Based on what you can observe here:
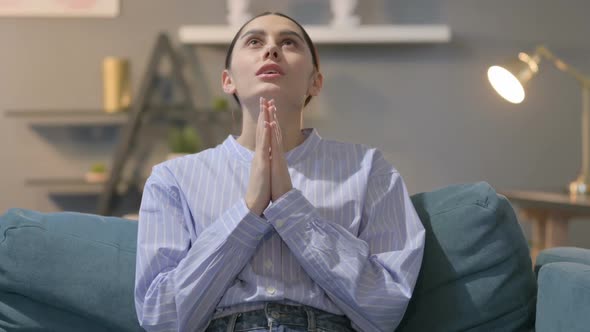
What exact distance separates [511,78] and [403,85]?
1.11 m

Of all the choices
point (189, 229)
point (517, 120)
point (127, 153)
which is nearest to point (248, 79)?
point (189, 229)

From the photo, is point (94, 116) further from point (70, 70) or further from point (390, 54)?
point (390, 54)

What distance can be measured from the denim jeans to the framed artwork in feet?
10.9

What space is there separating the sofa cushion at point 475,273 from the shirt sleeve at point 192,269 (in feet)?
1.13

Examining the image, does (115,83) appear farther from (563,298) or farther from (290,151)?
(563,298)

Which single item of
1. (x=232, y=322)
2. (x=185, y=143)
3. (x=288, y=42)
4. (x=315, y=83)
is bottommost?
(x=185, y=143)

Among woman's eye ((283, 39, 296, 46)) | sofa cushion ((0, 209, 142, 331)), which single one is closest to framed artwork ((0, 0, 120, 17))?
woman's eye ((283, 39, 296, 46))

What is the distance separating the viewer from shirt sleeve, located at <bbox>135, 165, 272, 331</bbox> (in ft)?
4.63

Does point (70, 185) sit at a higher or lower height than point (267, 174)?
lower

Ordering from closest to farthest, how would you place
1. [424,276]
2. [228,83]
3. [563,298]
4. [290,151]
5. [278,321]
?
1. [563,298]
2. [278,321]
3. [424,276]
4. [290,151]
5. [228,83]

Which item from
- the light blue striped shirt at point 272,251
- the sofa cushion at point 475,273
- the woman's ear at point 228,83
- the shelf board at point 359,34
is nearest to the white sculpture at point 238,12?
the shelf board at point 359,34

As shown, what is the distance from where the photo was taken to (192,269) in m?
1.42

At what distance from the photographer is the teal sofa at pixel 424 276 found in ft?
4.86

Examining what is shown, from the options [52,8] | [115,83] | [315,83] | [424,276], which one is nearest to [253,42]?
[315,83]
